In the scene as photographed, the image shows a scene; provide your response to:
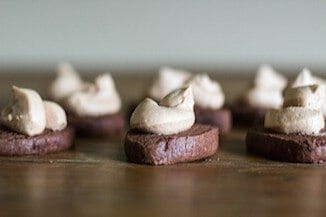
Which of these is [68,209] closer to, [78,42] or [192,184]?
[192,184]

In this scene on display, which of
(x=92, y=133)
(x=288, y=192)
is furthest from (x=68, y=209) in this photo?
(x=92, y=133)

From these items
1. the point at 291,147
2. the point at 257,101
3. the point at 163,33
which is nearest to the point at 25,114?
the point at 291,147

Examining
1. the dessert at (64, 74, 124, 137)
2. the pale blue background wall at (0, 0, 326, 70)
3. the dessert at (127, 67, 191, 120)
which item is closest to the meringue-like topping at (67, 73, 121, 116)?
the dessert at (64, 74, 124, 137)

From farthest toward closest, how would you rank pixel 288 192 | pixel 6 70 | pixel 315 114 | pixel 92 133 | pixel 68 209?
1. pixel 6 70
2. pixel 92 133
3. pixel 315 114
4. pixel 288 192
5. pixel 68 209

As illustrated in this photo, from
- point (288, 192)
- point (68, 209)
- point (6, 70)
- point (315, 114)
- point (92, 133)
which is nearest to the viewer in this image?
point (68, 209)

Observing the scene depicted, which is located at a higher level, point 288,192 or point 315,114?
point 315,114

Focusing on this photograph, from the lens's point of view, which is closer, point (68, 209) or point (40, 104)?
point (68, 209)

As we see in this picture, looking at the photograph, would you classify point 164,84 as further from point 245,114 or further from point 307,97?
point 307,97
